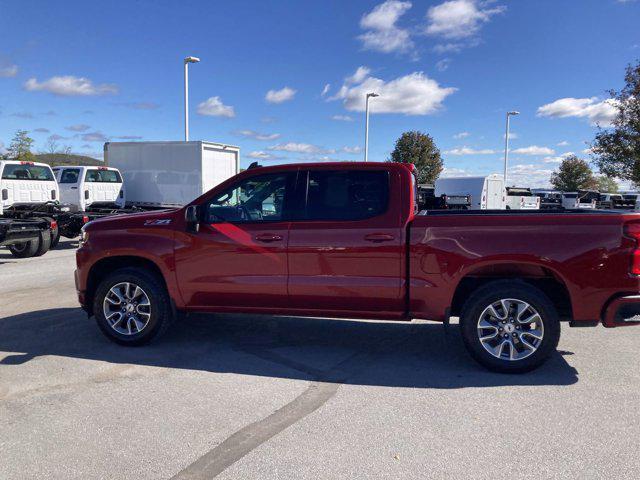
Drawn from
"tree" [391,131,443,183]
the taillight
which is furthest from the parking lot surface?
"tree" [391,131,443,183]

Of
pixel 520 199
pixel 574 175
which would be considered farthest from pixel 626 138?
pixel 574 175

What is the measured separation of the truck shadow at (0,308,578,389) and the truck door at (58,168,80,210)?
9294 mm

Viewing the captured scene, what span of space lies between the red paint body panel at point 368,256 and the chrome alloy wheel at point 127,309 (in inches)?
13.0

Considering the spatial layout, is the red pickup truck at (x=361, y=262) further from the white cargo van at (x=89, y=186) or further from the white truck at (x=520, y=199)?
the white truck at (x=520, y=199)

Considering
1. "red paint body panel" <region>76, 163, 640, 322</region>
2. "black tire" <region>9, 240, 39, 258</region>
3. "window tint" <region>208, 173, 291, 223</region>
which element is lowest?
"black tire" <region>9, 240, 39, 258</region>

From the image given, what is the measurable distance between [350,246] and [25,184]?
10701 mm

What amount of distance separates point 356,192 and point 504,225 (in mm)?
1341

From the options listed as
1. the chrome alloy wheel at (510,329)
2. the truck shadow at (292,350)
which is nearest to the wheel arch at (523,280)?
the chrome alloy wheel at (510,329)

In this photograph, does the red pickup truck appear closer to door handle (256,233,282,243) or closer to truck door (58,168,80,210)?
door handle (256,233,282,243)

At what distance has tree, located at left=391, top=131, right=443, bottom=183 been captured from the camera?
4431 centimetres

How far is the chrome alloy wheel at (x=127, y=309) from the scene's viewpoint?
5.20 metres

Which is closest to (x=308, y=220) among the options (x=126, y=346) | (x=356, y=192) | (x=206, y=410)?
(x=356, y=192)

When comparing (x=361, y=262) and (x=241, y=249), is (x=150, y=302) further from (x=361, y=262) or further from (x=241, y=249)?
(x=361, y=262)

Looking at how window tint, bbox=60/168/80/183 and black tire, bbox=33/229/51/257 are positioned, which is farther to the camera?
window tint, bbox=60/168/80/183
